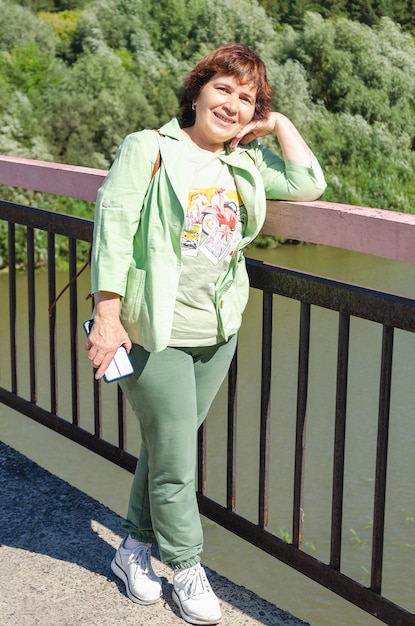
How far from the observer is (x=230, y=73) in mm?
1905

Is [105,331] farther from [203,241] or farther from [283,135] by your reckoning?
[283,135]

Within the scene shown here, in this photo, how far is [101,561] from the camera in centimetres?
229

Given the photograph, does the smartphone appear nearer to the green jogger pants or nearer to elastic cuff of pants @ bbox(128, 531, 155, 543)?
the green jogger pants

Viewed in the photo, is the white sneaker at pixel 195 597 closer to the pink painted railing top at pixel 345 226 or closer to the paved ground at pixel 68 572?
the paved ground at pixel 68 572

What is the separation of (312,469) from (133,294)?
→ 233 inches

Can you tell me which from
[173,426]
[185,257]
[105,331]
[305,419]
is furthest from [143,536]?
[185,257]

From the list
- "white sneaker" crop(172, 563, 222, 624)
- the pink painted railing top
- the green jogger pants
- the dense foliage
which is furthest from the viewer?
the dense foliage

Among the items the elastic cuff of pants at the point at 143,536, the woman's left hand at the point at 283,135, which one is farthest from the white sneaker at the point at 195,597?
the woman's left hand at the point at 283,135

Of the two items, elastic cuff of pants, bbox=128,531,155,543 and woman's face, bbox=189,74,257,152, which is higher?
woman's face, bbox=189,74,257,152

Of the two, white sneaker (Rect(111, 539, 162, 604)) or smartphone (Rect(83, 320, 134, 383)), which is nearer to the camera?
smartphone (Rect(83, 320, 134, 383))

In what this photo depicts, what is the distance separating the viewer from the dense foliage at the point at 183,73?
16656 millimetres

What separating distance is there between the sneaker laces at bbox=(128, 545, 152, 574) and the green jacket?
0.54m

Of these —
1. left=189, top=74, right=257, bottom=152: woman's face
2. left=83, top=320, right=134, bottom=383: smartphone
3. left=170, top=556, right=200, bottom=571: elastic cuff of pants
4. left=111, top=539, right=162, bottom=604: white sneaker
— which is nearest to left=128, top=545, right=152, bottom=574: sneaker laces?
left=111, top=539, right=162, bottom=604: white sneaker

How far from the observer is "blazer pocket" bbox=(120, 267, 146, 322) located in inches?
73.7
